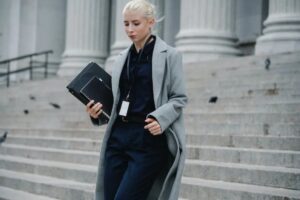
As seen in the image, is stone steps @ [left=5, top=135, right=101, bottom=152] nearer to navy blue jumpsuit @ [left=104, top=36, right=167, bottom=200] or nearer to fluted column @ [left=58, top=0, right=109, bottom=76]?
navy blue jumpsuit @ [left=104, top=36, right=167, bottom=200]

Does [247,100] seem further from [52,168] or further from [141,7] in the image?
[141,7]

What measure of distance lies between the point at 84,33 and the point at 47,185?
11.3 meters

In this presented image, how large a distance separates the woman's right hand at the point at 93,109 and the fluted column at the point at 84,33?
15230 mm

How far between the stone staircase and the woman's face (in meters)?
2.42

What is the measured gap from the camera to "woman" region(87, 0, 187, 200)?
388 centimetres

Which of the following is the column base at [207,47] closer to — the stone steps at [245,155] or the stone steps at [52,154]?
the stone steps at [52,154]

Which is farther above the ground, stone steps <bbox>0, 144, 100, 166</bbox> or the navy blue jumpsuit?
the navy blue jumpsuit

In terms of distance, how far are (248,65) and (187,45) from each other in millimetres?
3063

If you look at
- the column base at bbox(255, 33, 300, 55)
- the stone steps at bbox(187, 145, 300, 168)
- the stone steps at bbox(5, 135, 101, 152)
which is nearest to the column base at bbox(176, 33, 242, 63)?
the column base at bbox(255, 33, 300, 55)

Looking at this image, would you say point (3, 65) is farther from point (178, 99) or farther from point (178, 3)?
point (178, 99)

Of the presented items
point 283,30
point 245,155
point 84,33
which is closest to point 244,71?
point 283,30

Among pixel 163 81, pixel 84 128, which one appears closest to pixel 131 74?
pixel 163 81

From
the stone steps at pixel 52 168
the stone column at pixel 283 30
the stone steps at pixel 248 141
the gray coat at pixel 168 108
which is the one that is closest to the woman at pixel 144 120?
the gray coat at pixel 168 108

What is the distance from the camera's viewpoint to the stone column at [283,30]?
12.8 m
